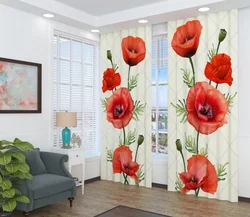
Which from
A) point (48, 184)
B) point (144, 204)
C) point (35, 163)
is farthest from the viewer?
point (144, 204)

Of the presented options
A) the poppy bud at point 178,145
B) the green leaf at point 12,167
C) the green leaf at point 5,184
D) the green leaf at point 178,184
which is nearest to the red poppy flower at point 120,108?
the poppy bud at point 178,145

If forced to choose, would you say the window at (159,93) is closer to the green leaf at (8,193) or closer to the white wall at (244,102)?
the white wall at (244,102)

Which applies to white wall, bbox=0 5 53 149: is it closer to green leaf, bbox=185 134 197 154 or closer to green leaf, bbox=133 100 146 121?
green leaf, bbox=133 100 146 121

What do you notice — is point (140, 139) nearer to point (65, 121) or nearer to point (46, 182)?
point (65, 121)

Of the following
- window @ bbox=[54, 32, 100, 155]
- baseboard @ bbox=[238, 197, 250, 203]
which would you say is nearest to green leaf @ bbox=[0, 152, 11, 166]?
window @ bbox=[54, 32, 100, 155]

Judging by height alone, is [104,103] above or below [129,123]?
above

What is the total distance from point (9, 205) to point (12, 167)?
0.41 m

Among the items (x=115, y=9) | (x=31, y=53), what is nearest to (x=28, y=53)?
(x=31, y=53)

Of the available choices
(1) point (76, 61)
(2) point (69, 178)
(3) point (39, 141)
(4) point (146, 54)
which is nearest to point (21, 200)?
(2) point (69, 178)

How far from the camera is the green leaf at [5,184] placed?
3189 millimetres

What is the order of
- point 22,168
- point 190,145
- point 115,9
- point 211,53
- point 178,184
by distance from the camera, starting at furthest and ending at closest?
point 115,9, point 178,184, point 190,145, point 211,53, point 22,168

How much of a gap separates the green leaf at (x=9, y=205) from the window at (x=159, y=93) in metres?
2.64

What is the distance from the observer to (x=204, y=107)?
4.41 metres

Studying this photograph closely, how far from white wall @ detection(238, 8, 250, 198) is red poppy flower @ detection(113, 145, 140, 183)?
1.74 meters
